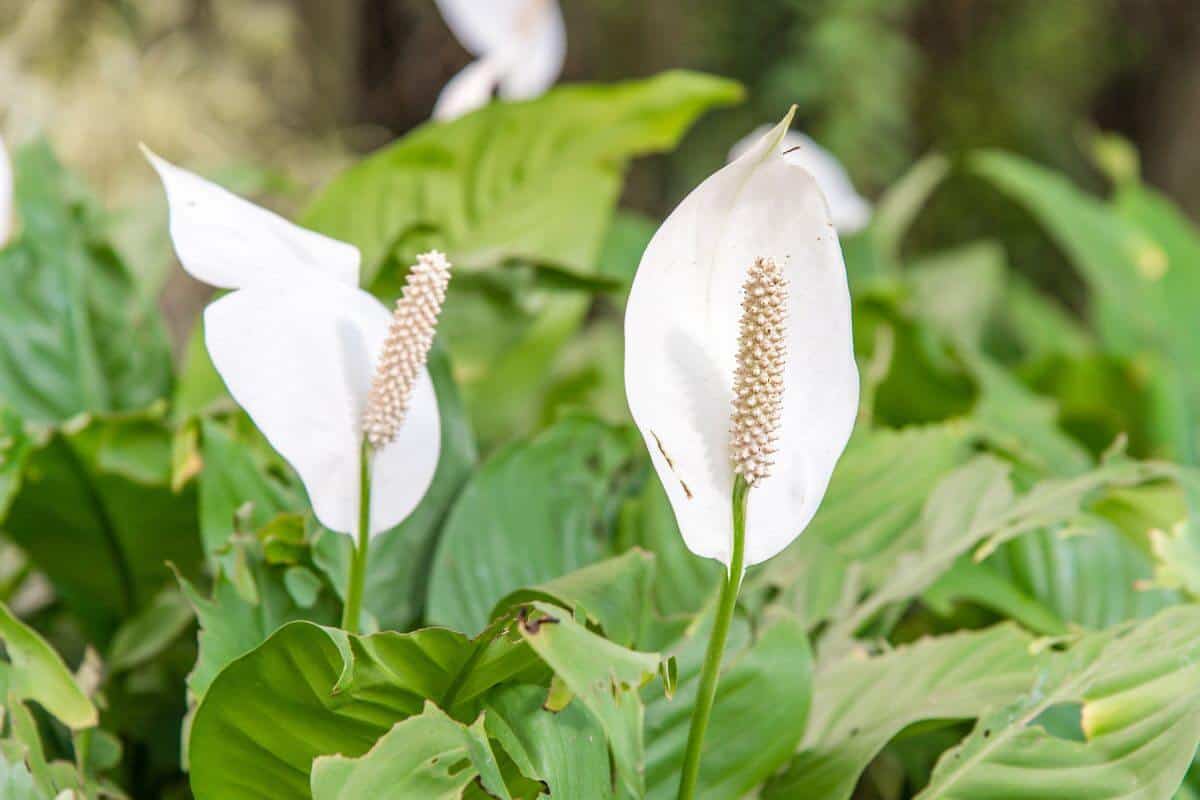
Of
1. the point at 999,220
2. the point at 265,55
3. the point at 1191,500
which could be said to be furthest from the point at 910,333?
the point at 999,220

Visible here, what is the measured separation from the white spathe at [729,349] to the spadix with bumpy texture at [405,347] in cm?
5

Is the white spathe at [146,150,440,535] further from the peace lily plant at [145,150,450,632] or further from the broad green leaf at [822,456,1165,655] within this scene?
the broad green leaf at [822,456,1165,655]

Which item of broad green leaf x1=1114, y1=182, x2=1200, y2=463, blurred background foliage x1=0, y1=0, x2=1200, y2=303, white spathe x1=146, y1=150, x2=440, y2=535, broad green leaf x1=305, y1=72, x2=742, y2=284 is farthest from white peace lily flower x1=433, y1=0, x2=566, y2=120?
blurred background foliage x1=0, y1=0, x2=1200, y2=303

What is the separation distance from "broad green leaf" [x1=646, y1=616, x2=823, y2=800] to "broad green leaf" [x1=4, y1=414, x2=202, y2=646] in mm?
204

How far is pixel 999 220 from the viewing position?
2.31m

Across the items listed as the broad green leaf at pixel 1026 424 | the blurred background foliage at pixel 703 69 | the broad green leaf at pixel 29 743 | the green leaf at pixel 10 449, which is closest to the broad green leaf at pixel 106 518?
the green leaf at pixel 10 449

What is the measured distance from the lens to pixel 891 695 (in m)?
0.32

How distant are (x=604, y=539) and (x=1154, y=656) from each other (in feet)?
0.59

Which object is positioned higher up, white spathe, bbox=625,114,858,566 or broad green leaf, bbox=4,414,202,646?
white spathe, bbox=625,114,858,566

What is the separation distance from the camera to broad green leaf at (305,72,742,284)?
52 cm

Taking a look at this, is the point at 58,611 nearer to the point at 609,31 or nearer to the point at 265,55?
the point at 265,55

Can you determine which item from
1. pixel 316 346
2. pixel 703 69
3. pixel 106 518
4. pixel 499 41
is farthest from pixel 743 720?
pixel 703 69

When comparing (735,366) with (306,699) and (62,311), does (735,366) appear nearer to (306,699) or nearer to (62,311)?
(306,699)

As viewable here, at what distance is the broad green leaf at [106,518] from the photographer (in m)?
0.40
